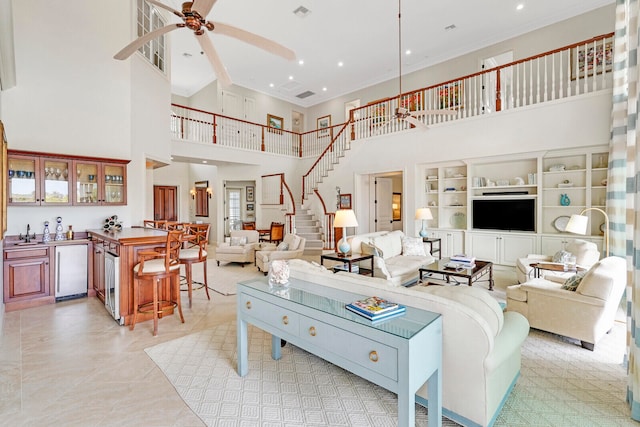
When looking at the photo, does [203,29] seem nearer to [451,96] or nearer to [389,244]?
[389,244]

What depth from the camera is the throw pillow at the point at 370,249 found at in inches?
196

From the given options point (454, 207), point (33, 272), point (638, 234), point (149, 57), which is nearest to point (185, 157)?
point (149, 57)

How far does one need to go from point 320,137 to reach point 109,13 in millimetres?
6905

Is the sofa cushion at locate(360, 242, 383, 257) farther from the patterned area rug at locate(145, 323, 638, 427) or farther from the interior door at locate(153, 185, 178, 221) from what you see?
the interior door at locate(153, 185, 178, 221)

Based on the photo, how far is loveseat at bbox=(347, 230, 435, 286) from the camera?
4.73 meters

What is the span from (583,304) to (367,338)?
2.72 meters

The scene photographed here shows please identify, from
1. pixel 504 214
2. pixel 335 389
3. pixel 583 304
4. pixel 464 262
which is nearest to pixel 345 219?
pixel 464 262

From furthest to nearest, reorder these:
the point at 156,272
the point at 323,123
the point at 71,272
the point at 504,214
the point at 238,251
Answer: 1. the point at 323,123
2. the point at 238,251
3. the point at 504,214
4. the point at 71,272
5. the point at 156,272

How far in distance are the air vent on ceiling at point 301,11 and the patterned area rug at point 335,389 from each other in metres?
6.75

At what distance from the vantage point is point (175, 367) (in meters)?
2.63

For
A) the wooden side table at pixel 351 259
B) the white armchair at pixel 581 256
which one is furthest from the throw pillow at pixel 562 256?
the wooden side table at pixel 351 259

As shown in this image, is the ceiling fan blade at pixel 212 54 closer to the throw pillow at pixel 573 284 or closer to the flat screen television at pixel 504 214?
the throw pillow at pixel 573 284

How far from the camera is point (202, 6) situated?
2484mm


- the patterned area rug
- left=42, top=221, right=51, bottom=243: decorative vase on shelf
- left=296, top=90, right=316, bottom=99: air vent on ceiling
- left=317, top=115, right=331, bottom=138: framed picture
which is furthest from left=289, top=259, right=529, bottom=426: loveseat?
left=296, top=90, right=316, bottom=99: air vent on ceiling
